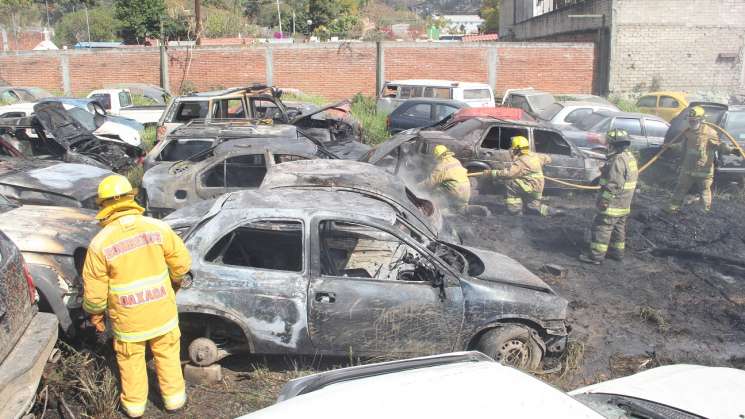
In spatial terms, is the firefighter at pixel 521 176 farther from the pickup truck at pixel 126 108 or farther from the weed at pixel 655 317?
the pickup truck at pixel 126 108

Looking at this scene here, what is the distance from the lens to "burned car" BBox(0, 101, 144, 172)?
35.1ft

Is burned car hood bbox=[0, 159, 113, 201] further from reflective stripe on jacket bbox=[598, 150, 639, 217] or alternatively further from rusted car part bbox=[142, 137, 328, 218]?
reflective stripe on jacket bbox=[598, 150, 639, 217]

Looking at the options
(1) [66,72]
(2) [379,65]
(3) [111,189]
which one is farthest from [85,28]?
(3) [111,189]

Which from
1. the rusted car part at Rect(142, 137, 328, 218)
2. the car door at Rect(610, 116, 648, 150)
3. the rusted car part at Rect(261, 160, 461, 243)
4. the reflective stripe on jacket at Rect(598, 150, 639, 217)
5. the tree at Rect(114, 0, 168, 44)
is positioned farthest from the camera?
the tree at Rect(114, 0, 168, 44)

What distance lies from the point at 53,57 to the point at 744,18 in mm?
28235

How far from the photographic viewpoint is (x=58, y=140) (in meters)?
10.7

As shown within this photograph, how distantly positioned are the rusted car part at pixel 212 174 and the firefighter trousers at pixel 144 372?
3943 millimetres

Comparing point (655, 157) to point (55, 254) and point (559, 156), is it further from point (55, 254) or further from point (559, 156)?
point (55, 254)

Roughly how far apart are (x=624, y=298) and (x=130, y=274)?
17.1 feet

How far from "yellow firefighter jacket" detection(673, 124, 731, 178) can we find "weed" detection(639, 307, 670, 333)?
4.48 metres

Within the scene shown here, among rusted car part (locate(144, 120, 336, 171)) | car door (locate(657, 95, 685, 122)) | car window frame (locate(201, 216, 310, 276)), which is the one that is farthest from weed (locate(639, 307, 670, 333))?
car door (locate(657, 95, 685, 122))

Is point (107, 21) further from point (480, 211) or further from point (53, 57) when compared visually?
point (480, 211)

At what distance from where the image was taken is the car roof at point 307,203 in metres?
4.82

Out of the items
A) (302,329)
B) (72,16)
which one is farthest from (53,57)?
(72,16)
